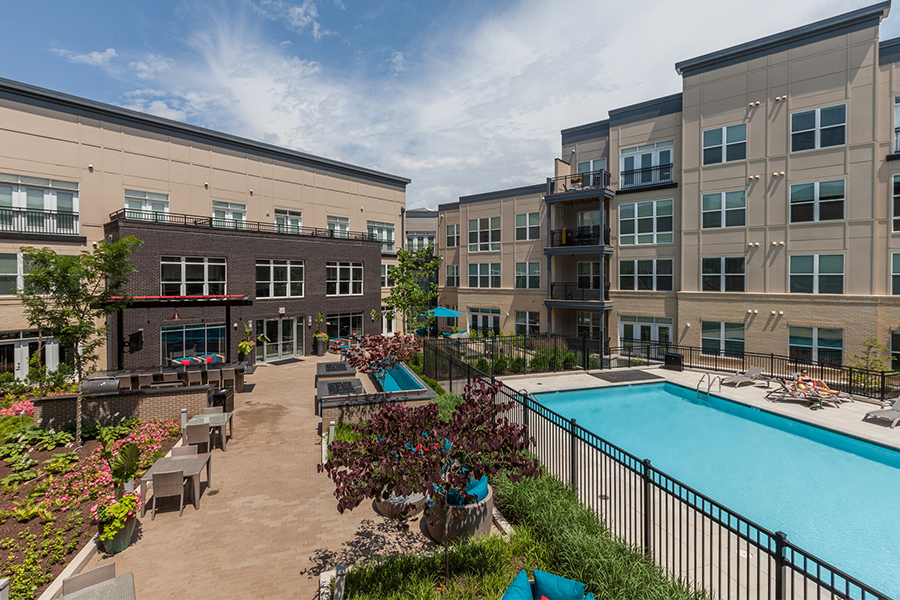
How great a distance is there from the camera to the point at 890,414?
41.5ft

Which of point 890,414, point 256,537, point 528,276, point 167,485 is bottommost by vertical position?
point 256,537

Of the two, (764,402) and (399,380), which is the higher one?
(399,380)

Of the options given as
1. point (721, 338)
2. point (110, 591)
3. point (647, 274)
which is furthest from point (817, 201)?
point (110, 591)

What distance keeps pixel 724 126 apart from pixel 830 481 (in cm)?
1890

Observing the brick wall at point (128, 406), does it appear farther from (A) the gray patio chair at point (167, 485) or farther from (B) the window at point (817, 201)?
(B) the window at point (817, 201)

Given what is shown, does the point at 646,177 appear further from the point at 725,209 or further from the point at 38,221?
the point at 38,221

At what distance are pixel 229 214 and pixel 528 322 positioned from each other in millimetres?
21692

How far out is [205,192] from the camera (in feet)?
83.4

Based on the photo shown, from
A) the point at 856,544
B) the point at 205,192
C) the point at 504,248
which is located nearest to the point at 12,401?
the point at 205,192

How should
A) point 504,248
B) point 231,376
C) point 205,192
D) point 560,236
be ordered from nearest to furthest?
point 231,376
point 205,192
point 560,236
point 504,248

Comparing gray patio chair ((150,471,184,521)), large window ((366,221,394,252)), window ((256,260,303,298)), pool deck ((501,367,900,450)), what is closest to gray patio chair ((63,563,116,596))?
gray patio chair ((150,471,184,521))

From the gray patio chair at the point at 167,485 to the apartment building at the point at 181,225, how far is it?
10463mm

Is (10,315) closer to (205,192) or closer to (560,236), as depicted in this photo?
(205,192)

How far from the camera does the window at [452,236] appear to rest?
3553 centimetres
